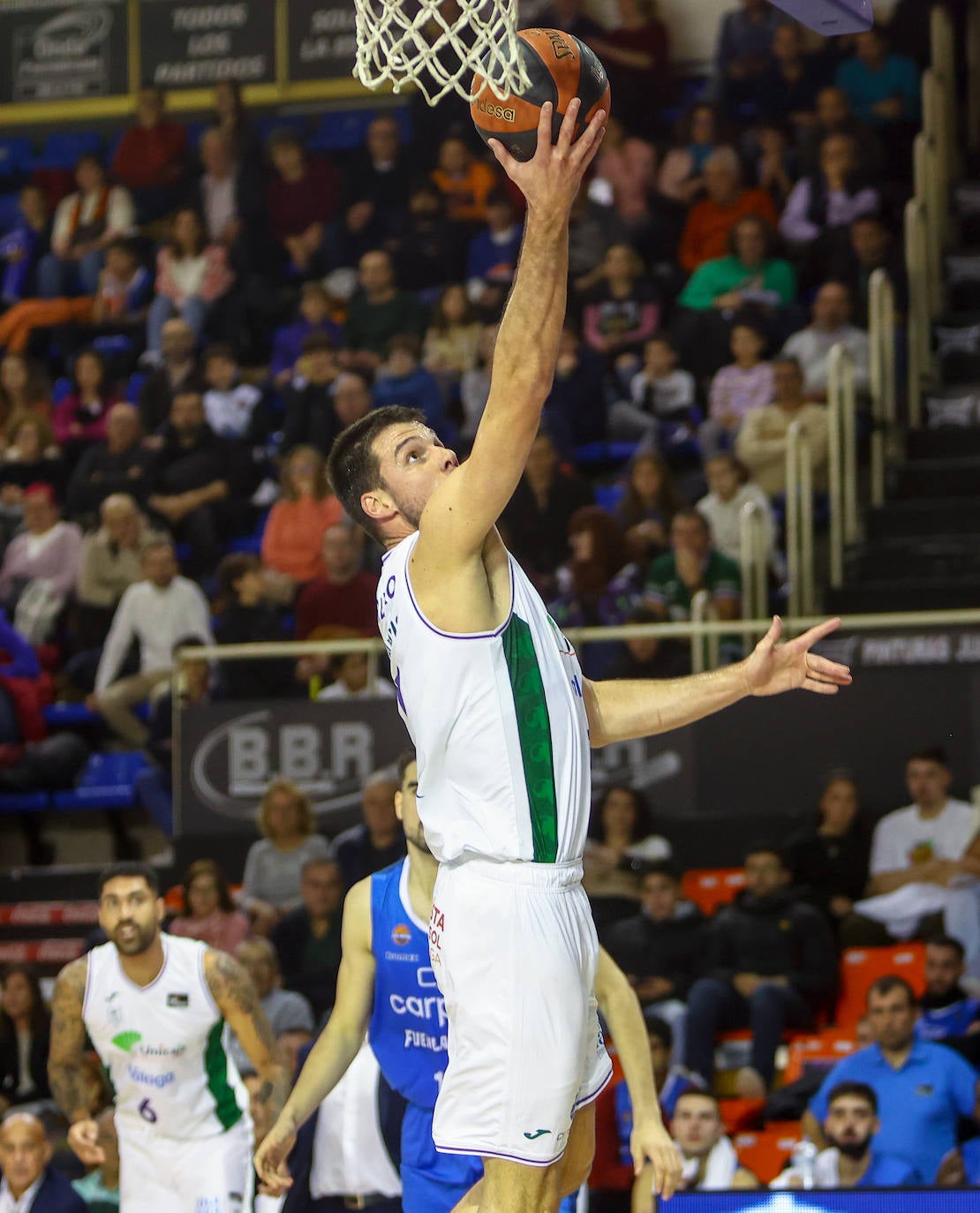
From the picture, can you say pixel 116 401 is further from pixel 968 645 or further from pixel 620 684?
pixel 620 684

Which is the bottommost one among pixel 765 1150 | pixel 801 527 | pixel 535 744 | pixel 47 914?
pixel 765 1150

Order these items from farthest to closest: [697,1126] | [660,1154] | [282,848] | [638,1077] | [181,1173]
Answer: [282,848]
[697,1126]
[181,1173]
[638,1077]
[660,1154]

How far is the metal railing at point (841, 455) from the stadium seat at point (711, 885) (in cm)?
213

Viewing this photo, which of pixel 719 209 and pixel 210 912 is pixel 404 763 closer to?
pixel 210 912

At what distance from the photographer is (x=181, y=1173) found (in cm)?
725

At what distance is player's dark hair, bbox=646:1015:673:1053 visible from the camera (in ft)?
28.9

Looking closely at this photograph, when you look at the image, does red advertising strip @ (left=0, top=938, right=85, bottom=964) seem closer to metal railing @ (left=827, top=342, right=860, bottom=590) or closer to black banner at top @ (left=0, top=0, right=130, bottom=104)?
metal railing @ (left=827, top=342, right=860, bottom=590)

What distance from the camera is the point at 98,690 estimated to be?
12.5m

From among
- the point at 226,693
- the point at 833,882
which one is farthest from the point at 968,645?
the point at 226,693

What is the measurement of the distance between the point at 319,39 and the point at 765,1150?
40.3 feet

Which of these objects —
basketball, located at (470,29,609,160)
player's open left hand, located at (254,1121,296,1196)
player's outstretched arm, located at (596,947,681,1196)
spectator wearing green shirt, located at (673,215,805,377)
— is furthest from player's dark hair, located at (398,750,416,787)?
spectator wearing green shirt, located at (673,215,805,377)

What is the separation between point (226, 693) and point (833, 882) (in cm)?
403

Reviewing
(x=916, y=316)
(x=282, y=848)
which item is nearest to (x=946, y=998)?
(x=282, y=848)

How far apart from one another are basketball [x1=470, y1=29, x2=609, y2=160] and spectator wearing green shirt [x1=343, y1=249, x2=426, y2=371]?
9.76m
